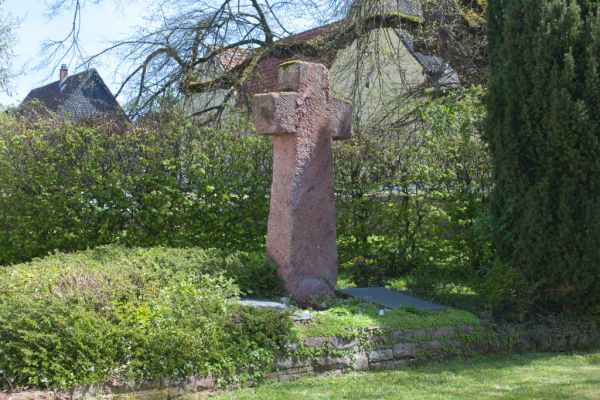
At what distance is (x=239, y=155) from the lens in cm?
939

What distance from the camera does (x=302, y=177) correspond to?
6.77m

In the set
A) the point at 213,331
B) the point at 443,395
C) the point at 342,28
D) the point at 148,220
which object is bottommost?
the point at 443,395

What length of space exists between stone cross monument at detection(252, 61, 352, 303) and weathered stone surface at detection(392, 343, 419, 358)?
4.20ft

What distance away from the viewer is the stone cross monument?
6.72 m

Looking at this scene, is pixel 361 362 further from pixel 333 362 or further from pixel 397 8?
pixel 397 8

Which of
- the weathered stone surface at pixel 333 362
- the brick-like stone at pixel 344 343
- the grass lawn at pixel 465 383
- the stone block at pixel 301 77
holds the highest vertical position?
the stone block at pixel 301 77

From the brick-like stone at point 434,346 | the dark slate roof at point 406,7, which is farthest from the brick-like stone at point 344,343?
the dark slate roof at point 406,7

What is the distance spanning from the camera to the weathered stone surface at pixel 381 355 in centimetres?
570

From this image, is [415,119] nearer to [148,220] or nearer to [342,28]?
[342,28]

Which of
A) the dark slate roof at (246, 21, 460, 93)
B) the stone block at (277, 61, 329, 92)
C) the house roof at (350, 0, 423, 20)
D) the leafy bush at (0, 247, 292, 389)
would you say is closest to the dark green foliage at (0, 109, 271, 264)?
the stone block at (277, 61, 329, 92)

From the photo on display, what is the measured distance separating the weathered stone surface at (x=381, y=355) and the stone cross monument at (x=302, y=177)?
1.26 m

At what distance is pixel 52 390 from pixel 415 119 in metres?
8.21

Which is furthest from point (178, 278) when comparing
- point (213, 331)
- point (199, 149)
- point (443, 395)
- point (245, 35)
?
point (245, 35)

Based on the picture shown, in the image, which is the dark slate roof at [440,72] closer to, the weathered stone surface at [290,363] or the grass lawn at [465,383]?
the grass lawn at [465,383]
